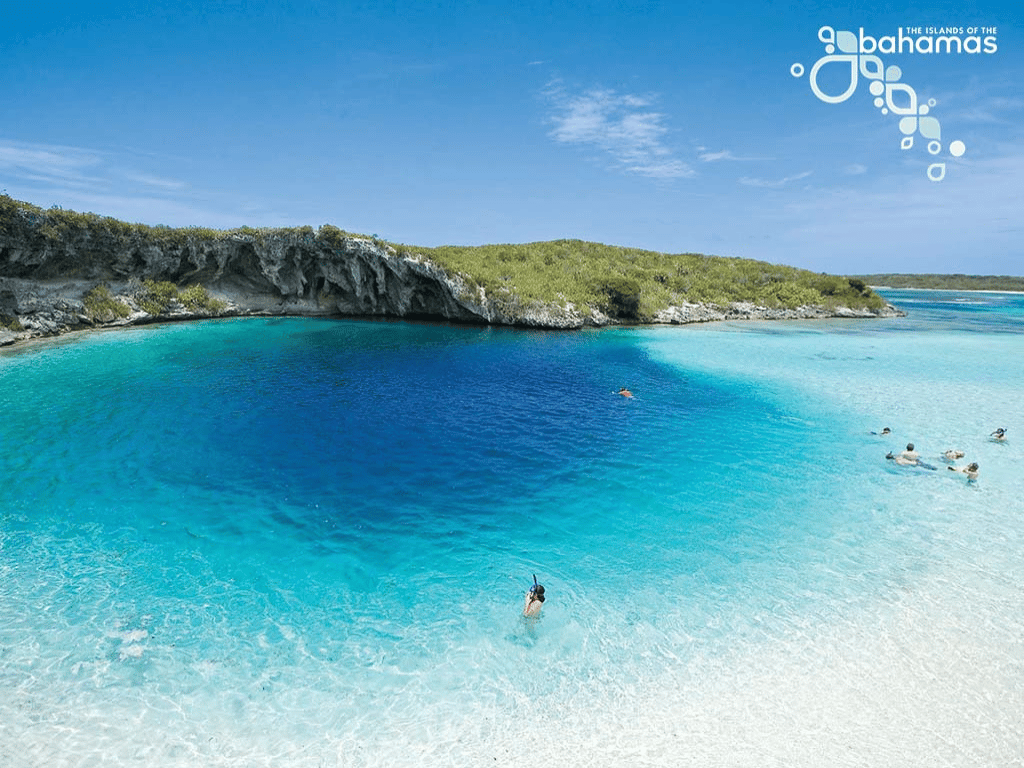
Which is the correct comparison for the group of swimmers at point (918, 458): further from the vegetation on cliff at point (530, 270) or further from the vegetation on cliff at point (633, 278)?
the vegetation on cliff at point (633, 278)

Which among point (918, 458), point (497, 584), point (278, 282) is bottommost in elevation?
point (497, 584)

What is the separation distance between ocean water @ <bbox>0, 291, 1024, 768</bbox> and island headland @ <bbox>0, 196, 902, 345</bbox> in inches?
969

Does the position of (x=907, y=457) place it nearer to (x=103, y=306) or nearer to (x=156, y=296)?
(x=103, y=306)

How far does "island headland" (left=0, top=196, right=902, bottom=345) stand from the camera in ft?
143

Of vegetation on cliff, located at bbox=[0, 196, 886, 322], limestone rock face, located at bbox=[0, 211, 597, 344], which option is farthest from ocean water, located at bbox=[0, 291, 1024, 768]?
vegetation on cliff, located at bbox=[0, 196, 886, 322]

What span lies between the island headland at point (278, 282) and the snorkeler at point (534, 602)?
151 ft

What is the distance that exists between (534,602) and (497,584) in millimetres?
1381

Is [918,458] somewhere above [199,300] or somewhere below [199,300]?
below

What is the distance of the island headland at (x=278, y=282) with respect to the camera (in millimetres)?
43562

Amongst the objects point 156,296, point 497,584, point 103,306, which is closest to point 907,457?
point 497,584

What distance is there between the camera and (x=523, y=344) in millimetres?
45656

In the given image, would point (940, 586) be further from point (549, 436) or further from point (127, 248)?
point (127, 248)

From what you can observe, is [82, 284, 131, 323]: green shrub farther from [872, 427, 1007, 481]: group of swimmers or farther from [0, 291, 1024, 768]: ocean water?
[872, 427, 1007, 481]: group of swimmers

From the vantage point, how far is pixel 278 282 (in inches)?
2290
